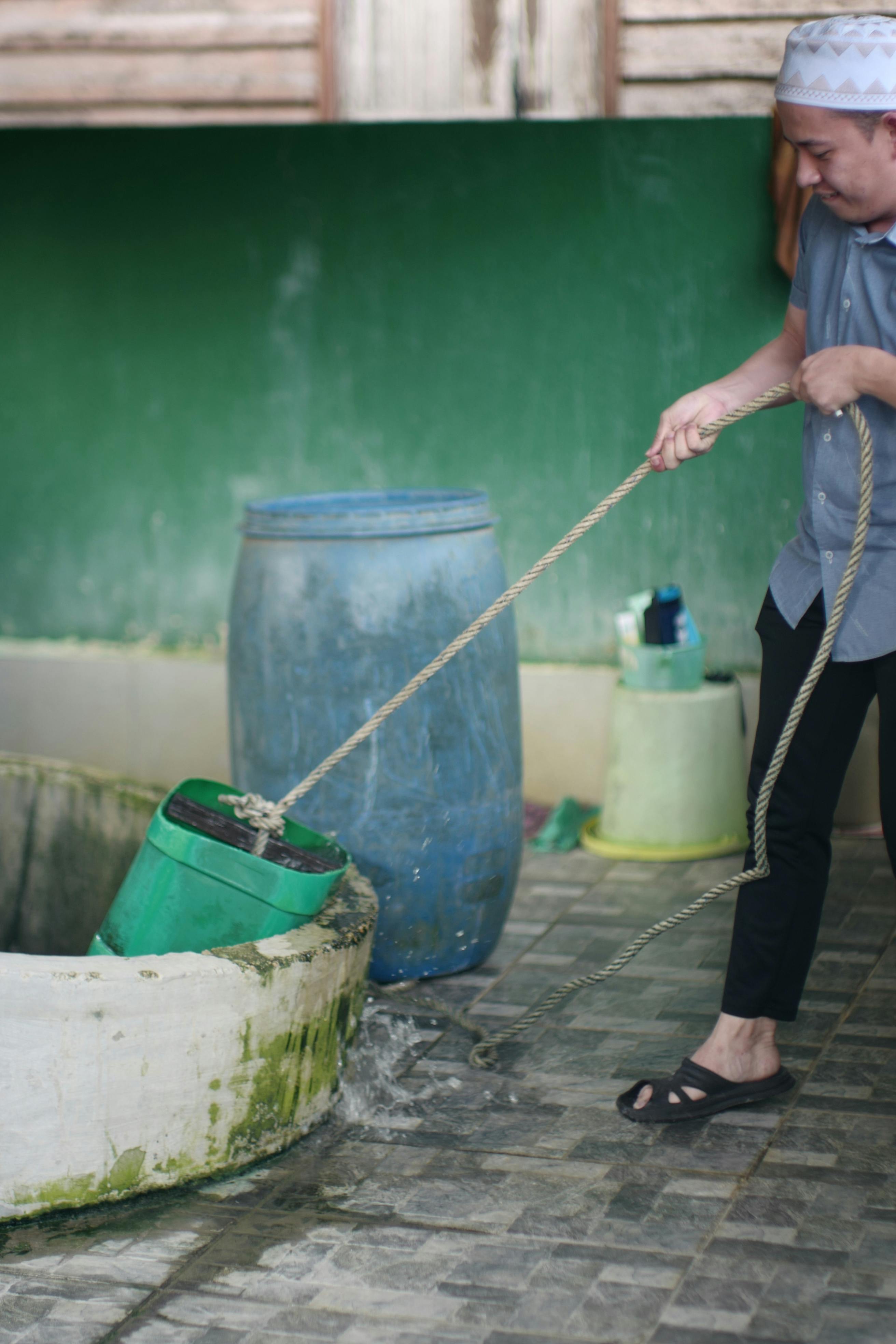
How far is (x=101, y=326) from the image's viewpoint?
5109 millimetres

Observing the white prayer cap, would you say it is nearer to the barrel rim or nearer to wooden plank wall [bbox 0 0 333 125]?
the barrel rim

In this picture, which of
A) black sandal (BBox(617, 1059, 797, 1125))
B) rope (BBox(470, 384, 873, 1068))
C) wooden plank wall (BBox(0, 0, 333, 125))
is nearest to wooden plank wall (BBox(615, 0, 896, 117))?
wooden plank wall (BBox(0, 0, 333, 125))

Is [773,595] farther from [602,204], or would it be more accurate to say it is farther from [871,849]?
[602,204]

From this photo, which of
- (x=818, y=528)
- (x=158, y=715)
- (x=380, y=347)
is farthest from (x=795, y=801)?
(x=158, y=715)

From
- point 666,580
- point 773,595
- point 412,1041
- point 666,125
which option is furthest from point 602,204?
point 412,1041

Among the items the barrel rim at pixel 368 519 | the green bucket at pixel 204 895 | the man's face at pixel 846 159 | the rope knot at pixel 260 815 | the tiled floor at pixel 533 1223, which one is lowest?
the tiled floor at pixel 533 1223

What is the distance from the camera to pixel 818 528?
2562mm

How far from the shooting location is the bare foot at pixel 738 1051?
110 inches

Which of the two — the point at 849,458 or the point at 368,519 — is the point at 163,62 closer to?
the point at 368,519

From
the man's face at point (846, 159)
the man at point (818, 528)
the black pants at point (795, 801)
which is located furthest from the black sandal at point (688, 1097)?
the man's face at point (846, 159)

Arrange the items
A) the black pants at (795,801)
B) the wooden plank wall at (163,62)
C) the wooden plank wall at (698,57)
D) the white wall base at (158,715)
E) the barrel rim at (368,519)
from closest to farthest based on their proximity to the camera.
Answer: the black pants at (795,801) → the barrel rim at (368,519) → the wooden plank wall at (698,57) → the wooden plank wall at (163,62) → the white wall base at (158,715)

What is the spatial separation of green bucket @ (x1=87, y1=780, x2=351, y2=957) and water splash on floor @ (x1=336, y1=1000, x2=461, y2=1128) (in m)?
0.35

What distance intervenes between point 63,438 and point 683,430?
3133 millimetres

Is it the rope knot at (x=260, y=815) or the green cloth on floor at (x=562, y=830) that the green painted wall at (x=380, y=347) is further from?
the rope knot at (x=260, y=815)
